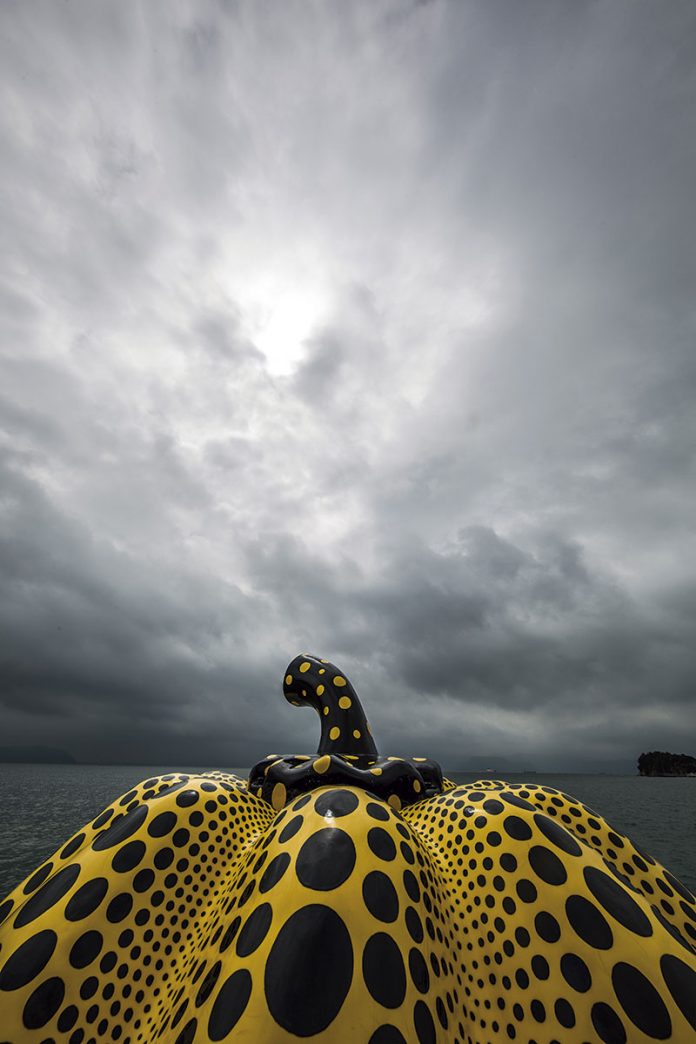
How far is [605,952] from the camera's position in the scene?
279 centimetres

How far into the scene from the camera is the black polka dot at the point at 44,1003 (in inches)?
110

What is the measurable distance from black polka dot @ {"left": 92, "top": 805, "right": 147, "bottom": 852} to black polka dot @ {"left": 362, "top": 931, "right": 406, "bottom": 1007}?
→ 228 centimetres

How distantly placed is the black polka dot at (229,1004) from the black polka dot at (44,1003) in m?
1.36

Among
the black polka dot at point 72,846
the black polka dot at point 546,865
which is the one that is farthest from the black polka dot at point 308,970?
the black polka dot at point 72,846

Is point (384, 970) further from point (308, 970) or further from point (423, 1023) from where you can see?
point (308, 970)

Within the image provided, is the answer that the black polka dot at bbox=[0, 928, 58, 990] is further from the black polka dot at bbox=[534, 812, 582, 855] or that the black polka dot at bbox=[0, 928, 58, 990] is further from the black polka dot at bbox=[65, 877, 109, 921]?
the black polka dot at bbox=[534, 812, 582, 855]

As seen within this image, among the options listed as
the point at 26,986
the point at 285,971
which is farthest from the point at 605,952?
the point at 26,986

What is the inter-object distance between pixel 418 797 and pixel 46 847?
27.4 m

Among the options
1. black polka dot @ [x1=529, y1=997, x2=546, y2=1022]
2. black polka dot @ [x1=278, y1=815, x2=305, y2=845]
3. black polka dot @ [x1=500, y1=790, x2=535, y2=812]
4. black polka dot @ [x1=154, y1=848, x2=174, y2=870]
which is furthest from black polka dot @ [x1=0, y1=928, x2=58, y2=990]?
black polka dot @ [x1=500, y1=790, x2=535, y2=812]

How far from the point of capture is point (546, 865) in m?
3.24

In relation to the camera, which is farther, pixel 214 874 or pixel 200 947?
pixel 214 874

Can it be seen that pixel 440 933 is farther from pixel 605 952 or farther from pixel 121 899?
pixel 121 899

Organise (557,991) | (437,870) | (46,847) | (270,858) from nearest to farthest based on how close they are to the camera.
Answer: (557,991), (270,858), (437,870), (46,847)

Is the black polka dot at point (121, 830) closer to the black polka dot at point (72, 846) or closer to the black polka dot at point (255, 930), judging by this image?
the black polka dot at point (72, 846)
